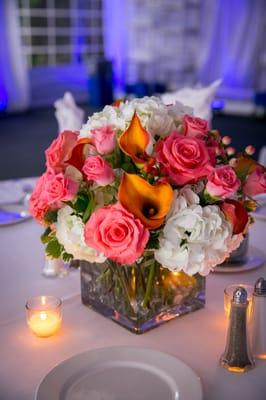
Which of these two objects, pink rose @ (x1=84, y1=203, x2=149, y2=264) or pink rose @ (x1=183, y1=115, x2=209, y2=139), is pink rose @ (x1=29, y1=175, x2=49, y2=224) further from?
pink rose @ (x1=183, y1=115, x2=209, y2=139)

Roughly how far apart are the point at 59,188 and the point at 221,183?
0.28 meters

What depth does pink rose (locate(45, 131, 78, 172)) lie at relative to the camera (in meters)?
1.01

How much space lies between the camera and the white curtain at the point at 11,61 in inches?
317

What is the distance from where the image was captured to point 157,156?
94cm

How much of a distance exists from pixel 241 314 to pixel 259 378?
11 centimetres

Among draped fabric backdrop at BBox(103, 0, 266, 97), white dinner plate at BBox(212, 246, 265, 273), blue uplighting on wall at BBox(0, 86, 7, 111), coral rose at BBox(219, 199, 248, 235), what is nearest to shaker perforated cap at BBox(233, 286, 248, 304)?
coral rose at BBox(219, 199, 248, 235)

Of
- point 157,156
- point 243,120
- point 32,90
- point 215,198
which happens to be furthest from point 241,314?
point 32,90

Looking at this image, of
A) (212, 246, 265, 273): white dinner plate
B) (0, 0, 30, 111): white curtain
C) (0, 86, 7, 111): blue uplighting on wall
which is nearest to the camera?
(212, 246, 265, 273): white dinner plate

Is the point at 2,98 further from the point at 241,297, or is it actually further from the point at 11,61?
the point at 241,297

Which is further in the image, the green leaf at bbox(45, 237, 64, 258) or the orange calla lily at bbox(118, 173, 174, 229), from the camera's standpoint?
the green leaf at bbox(45, 237, 64, 258)

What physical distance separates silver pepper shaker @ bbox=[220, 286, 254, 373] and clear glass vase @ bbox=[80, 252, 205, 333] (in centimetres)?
17

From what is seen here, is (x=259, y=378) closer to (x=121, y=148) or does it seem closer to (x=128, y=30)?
(x=121, y=148)

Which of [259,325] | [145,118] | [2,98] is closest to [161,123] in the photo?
[145,118]

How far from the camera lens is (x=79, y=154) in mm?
1000
